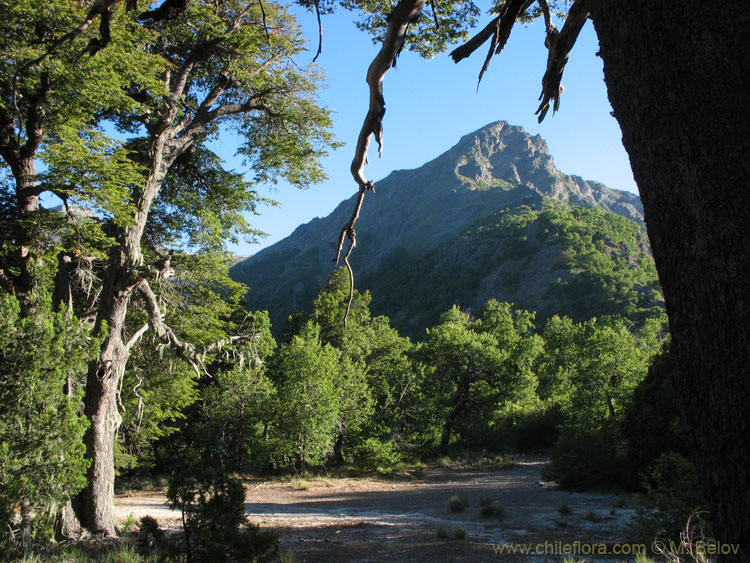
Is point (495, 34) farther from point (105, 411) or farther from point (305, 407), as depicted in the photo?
point (305, 407)

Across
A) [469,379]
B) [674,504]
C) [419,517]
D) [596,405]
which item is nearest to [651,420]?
[419,517]

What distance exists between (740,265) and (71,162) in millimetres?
8478

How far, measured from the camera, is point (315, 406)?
22031 millimetres

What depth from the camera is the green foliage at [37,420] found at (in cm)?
622

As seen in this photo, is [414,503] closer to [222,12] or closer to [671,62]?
[222,12]

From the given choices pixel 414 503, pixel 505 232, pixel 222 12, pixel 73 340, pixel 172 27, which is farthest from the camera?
pixel 505 232

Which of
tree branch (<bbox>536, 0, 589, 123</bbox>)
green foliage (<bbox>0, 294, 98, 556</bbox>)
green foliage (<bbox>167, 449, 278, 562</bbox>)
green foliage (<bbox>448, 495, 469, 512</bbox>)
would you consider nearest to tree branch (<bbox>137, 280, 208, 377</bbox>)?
green foliage (<bbox>0, 294, 98, 556</bbox>)

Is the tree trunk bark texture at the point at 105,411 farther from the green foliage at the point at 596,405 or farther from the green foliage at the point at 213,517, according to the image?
the green foliage at the point at 596,405

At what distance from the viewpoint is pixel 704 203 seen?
1.28m

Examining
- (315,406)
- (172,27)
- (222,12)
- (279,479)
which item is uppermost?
(222,12)

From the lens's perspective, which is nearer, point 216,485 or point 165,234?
point 216,485

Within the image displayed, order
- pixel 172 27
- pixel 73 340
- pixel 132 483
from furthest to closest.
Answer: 1. pixel 132 483
2. pixel 172 27
3. pixel 73 340

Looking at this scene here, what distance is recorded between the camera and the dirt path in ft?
25.5

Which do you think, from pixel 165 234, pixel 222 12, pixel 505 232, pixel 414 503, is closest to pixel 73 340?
pixel 165 234
